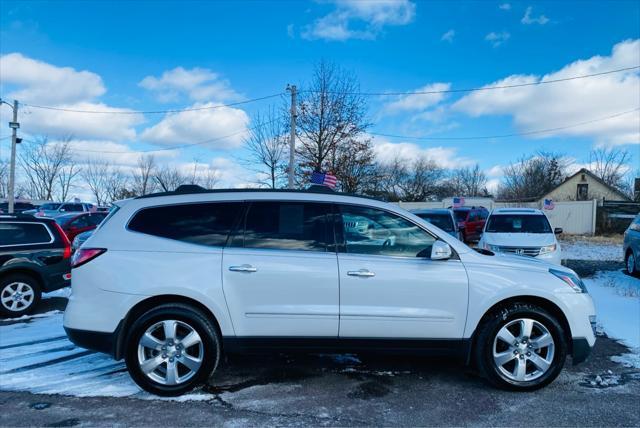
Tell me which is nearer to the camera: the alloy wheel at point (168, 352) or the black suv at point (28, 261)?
the alloy wheel at point (168, 352)

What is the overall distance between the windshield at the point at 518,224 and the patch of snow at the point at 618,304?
1553mm

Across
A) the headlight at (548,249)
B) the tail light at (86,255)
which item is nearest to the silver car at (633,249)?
the headlight at (548,249)

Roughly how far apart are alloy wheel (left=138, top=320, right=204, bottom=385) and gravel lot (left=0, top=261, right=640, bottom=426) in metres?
0.21

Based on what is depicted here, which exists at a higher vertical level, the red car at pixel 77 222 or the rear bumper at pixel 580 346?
the red car at pixel 77 222

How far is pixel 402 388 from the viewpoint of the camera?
3885mm

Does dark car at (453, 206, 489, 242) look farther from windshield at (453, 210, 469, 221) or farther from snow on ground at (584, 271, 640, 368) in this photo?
snow on ground at (584, 271, 640, 368)

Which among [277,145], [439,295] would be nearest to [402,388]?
[439,295]

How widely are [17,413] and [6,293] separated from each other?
411 centimetres

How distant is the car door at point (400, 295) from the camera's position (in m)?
3.70

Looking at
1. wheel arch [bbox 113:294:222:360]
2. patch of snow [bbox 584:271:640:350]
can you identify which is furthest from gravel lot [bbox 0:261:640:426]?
patch of snow [bbox 584:271:640:350]

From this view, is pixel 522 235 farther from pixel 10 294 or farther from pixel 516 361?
pixel 10 294

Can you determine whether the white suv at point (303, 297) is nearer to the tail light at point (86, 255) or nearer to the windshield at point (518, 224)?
the tail light at point (86, 255)

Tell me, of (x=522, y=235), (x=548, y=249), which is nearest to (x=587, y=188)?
(x=522, y=235)

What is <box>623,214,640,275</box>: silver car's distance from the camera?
9945 mm
